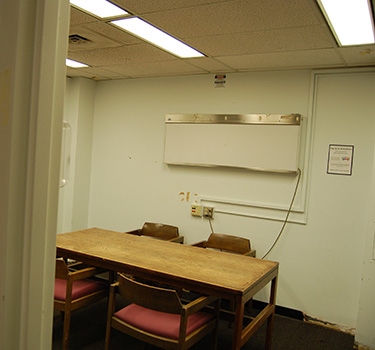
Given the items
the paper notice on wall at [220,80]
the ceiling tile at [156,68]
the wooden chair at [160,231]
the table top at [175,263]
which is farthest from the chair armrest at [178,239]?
the ceiling tile at [156,68]

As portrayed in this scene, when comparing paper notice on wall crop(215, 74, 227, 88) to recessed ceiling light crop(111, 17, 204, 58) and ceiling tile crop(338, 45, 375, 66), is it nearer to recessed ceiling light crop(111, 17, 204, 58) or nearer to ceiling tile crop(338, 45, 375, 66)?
recessed ceiling light crop(111, 17, 204, 58)

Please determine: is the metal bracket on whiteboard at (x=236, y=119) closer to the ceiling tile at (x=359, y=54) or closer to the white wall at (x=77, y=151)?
the ceiling tile at (x=359, y=54)

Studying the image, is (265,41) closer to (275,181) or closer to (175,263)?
(275,181)

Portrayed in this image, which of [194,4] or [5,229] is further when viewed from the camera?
[194,4]

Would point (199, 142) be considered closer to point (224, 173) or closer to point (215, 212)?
point (224, 173)

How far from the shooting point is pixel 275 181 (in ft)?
12.3

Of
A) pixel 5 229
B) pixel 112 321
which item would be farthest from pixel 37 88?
pixel 112 321

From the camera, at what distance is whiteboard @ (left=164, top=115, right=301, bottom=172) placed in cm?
364

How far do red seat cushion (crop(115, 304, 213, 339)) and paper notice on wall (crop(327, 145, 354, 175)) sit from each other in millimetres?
1865

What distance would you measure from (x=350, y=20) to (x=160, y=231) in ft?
9.05

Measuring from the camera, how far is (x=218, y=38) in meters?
2.82

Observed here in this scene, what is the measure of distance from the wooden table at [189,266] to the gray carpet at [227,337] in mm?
435

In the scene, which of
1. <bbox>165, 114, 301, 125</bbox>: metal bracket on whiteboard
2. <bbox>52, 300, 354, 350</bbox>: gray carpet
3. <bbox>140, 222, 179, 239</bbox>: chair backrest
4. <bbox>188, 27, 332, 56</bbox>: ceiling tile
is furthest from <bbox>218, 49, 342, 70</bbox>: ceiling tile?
<bbox>52, 300, 354, 350</bbox>: gray carpet

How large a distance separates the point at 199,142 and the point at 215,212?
0.78 metres
